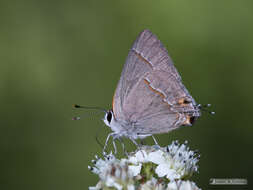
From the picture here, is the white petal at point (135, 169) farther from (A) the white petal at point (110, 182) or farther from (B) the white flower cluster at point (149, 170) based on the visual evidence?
(A) the white petal at point (110, 182)

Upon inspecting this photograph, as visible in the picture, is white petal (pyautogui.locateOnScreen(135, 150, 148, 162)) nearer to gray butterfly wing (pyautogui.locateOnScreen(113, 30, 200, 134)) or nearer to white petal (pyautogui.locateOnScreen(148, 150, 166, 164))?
white petal (pyautogui.locateOnScreen(148, 150, 166, 164))

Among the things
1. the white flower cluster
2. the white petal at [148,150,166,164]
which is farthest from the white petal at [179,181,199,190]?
the white petal at [148,150,166,164]

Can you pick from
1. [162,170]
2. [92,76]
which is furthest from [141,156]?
[92,76]

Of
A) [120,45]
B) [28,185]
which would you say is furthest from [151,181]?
[120,45]

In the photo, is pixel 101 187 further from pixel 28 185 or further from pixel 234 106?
pixel 234 106

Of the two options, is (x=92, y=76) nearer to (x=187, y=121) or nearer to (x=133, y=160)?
(x=187, y=121)

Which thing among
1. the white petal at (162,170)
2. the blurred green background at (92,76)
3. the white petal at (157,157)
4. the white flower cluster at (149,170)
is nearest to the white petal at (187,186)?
the white flower cluster at (149,170)

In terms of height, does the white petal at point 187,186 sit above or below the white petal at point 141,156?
below
